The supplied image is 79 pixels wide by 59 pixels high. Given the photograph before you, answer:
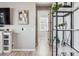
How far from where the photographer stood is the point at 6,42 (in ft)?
15.0

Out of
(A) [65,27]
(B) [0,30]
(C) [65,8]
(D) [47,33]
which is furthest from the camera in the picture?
(D) [47,33]

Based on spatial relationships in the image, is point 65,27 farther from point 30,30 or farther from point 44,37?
point 44,37

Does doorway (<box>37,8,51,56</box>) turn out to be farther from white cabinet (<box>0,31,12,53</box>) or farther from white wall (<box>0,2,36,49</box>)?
white cabinet (<box>0,31,12,53</box>)

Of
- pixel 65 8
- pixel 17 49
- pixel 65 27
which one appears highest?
pixel 65 8

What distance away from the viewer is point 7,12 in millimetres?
4734

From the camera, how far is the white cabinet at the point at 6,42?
4422mm

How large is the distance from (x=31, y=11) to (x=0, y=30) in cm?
122

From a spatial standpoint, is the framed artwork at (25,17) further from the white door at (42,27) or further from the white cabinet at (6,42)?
the white door at (42,27)

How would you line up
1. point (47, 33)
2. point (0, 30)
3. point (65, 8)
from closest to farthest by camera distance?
point (65, 8) < point (0, 30) < point (47, 33)

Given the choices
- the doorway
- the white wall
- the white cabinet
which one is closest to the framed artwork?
the white wall

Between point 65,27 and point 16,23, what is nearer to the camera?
point 65,27

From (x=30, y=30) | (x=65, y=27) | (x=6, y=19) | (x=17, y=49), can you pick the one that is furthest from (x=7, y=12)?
(x=65, y=27)

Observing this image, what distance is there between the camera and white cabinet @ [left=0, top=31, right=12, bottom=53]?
4.42 metres

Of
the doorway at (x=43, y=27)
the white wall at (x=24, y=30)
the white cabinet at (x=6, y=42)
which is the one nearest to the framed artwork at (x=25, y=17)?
the white wall at (x=24, y=30)
